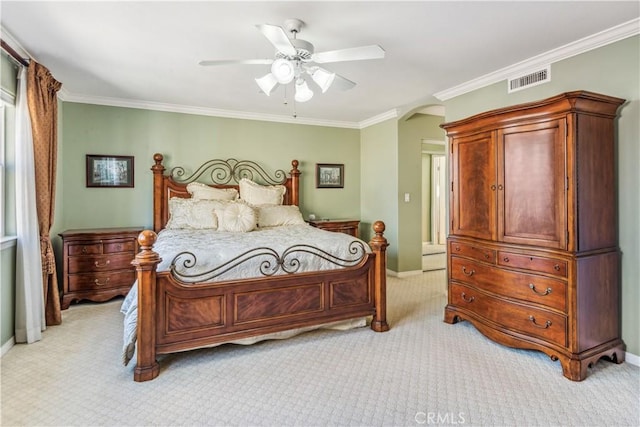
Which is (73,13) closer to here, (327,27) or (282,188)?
(327,27)

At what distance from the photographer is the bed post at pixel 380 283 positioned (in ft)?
10.7

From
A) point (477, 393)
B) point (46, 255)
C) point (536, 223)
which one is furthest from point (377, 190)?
point (46, 255)

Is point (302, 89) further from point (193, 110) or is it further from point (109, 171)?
point (109, 171)

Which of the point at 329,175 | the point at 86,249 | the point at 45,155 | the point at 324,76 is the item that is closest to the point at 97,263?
the point at 86,249

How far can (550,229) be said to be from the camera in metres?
2.59

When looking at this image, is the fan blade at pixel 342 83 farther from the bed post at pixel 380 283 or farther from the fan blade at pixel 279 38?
the bed post at pixel 380 283

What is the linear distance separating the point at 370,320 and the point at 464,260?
1.07 metres

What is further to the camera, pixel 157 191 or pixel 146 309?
pixel 157 191

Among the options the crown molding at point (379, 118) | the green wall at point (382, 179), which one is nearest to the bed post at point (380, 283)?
the green wall at point (382, 179)

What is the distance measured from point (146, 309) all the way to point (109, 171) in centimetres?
293

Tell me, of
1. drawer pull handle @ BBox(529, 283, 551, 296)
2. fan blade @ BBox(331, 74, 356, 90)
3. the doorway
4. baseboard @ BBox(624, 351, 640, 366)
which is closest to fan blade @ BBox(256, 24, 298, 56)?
fan blade @ BBox(331, 74, 356, 90)

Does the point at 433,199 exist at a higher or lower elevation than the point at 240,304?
higher

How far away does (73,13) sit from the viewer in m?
2.41

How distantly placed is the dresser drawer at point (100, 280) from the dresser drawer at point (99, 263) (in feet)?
0.19
